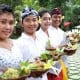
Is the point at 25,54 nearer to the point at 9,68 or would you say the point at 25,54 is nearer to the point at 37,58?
the point at 37,58

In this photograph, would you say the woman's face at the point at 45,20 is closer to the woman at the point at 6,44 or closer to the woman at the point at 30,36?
the woman at the point at 30,36

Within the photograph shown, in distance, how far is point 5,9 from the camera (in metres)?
3.06

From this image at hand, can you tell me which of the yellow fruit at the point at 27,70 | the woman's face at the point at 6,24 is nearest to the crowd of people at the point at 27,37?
the woman's face at the point at 6,24

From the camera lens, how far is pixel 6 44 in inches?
122

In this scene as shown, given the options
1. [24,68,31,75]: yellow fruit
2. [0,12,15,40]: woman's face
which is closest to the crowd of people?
[0,12,15,40]: woman's face

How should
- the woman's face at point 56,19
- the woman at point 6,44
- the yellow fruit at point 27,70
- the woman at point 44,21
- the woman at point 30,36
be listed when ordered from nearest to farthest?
the yellow fruit at point 27,70, the woman at point 6,44, the woman at point 30,36, the woman at point 44,21, the woman's face at point 56,19

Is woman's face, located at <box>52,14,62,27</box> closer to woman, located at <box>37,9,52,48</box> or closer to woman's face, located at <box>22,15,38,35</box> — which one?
woman, located at <box>37,9,52,48</box>

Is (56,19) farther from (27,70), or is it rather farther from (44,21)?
(27,70)

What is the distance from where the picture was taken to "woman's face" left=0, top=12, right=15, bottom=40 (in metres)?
3.02

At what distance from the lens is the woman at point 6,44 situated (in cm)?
299

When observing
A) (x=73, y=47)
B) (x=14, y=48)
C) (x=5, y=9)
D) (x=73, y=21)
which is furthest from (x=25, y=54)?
(x=73, y=21)

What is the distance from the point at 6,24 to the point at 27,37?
0.79 meters

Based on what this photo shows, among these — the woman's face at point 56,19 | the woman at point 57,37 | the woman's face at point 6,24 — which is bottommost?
the woman at point 57,37

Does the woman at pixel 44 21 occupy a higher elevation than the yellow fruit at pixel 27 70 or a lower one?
higher
